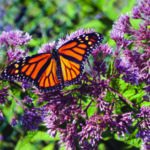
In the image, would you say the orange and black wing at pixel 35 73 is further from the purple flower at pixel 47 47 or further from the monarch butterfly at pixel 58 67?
the purple flower at pixel 47 47

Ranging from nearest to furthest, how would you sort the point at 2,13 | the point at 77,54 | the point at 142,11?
the point at 77,54, the point at 142,11, the point at 2,13

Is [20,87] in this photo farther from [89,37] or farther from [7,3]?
[7,3]

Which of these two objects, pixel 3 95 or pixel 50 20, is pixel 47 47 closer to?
pixel 3 95

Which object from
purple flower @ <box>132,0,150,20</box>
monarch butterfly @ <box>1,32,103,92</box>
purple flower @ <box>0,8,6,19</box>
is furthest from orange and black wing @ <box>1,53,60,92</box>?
purple flower @ <box>0,8,6,19</box>

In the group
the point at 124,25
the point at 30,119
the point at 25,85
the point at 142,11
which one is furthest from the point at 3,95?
the point at 142,11

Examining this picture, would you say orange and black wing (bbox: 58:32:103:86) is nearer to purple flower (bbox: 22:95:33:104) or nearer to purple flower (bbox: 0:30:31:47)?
purple flower (bbox: 22:95:33:104)

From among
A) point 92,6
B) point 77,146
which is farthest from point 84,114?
point 92,6
